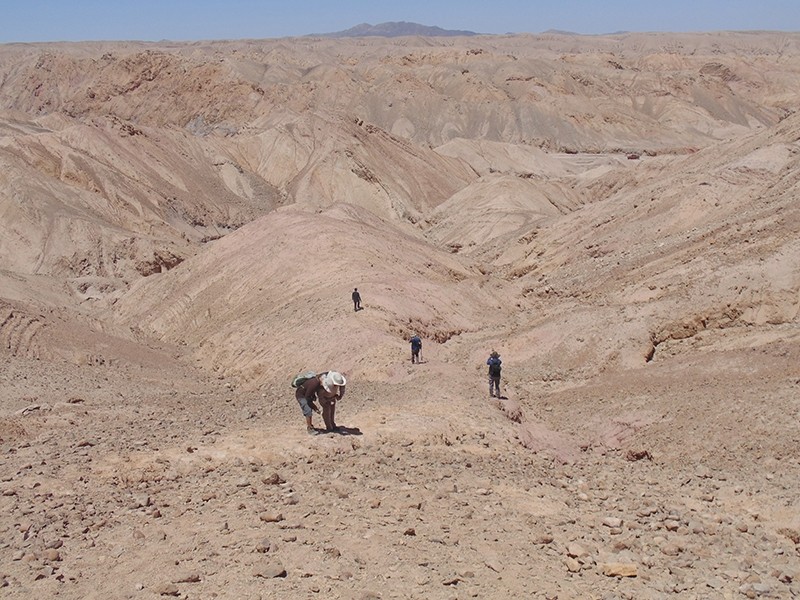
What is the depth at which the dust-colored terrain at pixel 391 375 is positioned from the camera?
7.62 meters

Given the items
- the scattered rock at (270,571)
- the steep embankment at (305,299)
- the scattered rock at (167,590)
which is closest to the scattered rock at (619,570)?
the scattered rock at (270,571)

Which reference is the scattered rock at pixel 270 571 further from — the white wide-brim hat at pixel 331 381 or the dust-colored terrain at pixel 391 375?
the white wide-brim hat at pixel 331 381

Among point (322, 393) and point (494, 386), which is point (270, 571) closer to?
point (322, 393)

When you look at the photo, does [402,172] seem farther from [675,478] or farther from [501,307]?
[675,478]

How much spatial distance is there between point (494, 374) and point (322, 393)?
4.70 metres

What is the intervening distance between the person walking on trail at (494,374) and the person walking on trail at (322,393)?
4.38m

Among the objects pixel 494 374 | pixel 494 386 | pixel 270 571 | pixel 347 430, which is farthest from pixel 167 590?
pixel 494 386

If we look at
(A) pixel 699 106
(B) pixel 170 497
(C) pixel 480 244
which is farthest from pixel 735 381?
(A) pixel 699 106

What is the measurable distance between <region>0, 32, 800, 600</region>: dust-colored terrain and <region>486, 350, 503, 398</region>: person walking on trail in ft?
1.29

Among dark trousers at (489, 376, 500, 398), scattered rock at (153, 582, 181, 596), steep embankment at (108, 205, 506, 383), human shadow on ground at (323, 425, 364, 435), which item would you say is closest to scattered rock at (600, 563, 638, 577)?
scattered rock at (153, 582, 181, 596)

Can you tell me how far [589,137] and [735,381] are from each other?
6457 cm

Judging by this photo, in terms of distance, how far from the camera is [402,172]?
1993 inches

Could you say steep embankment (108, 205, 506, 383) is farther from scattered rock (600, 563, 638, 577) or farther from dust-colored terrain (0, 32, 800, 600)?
scattered rock (600, 563, 638, 577)

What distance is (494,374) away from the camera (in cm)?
1443
